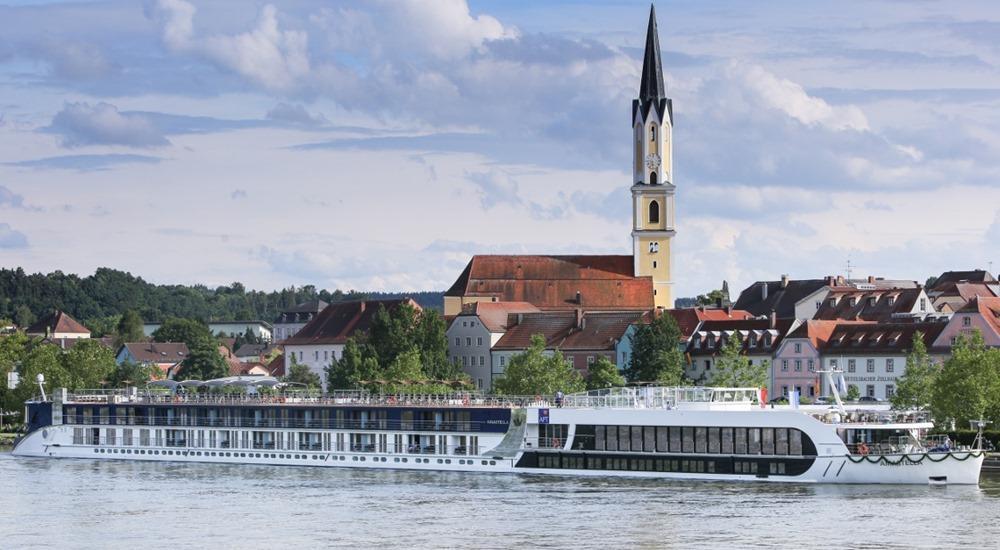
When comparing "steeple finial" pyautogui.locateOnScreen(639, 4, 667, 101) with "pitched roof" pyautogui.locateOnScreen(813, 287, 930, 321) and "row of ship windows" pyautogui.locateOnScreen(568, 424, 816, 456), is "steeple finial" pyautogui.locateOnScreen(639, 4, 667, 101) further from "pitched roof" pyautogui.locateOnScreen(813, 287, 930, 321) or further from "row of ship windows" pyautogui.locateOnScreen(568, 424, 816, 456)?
"row of ship windows" pyautogui.locateOnScreen(568, 424, 816, 456)

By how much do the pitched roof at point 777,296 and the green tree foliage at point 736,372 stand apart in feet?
147

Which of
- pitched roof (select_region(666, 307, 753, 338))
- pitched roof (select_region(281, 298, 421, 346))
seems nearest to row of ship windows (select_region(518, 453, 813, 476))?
pitched roof (select_region(666, 307, 753, 338))

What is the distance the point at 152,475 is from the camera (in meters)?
89.4

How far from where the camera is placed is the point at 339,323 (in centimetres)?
16212

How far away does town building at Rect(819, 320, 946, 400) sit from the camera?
12338cm

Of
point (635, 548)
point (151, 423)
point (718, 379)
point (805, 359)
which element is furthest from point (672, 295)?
point (635, 548)

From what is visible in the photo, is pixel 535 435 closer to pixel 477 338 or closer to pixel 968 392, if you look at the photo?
pixel 968 392

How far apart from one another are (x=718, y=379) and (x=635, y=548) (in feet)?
178

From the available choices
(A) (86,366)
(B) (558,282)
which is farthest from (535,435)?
(B) (558,282)

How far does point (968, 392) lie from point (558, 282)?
227 feet

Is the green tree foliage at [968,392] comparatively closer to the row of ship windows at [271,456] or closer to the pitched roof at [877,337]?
the row of ship windows at [271,456]

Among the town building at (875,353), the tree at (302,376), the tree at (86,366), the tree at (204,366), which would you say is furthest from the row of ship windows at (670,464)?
the tree at (204,366)

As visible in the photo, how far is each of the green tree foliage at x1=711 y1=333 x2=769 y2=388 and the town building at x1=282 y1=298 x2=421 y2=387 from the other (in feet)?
141

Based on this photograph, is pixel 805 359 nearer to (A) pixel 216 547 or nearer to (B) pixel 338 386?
(B) pixel 338 386
